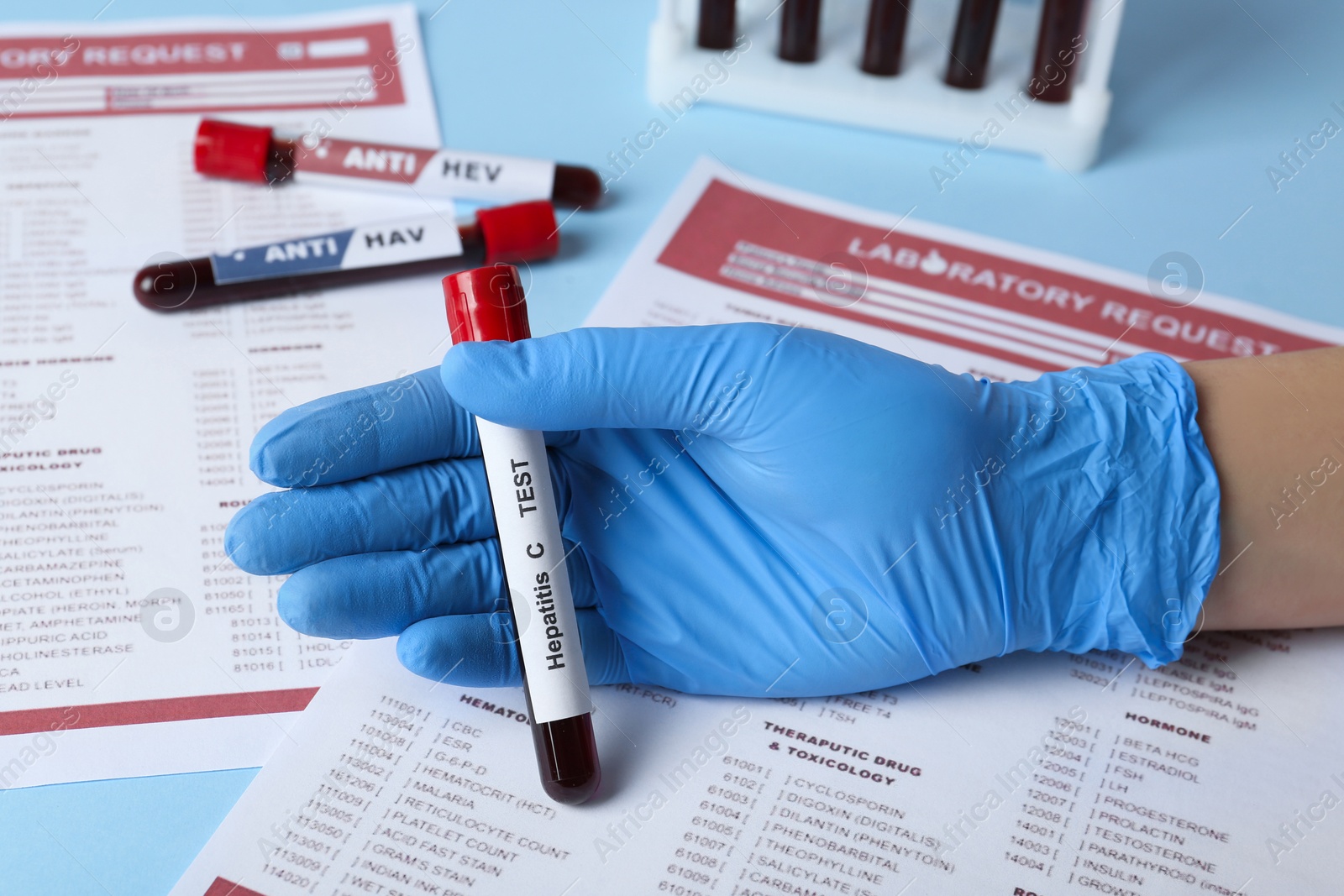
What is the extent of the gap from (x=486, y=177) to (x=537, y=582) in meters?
0.50

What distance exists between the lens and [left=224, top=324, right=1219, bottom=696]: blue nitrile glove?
72 cm

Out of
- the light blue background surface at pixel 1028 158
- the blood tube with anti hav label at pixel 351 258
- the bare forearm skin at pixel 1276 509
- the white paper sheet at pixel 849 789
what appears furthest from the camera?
the light blue background surface at pixel 1028 158

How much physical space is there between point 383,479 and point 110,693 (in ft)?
0.76

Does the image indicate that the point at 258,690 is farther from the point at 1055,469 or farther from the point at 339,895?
the point at 1055,469

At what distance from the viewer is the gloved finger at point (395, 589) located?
0.70 m

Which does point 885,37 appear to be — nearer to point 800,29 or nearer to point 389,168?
point 800,29

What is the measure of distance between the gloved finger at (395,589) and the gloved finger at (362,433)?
6 centimetres

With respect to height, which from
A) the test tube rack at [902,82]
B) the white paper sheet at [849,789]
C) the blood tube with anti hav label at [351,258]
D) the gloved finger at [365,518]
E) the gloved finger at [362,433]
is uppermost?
the test tube rack at [902,82]

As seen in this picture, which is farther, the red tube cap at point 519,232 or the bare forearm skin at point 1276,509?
the red tube cap at point 519,232

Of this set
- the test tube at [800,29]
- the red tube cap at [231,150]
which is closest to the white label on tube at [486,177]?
the red tube cap at [231,150]

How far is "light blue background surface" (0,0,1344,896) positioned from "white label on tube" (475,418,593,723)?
1.01 feet

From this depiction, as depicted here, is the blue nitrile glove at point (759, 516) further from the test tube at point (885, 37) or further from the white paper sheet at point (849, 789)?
the test tube at point (885, 37)

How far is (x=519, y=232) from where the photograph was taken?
3.20 feet

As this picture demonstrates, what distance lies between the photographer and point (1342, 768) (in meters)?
0.72
